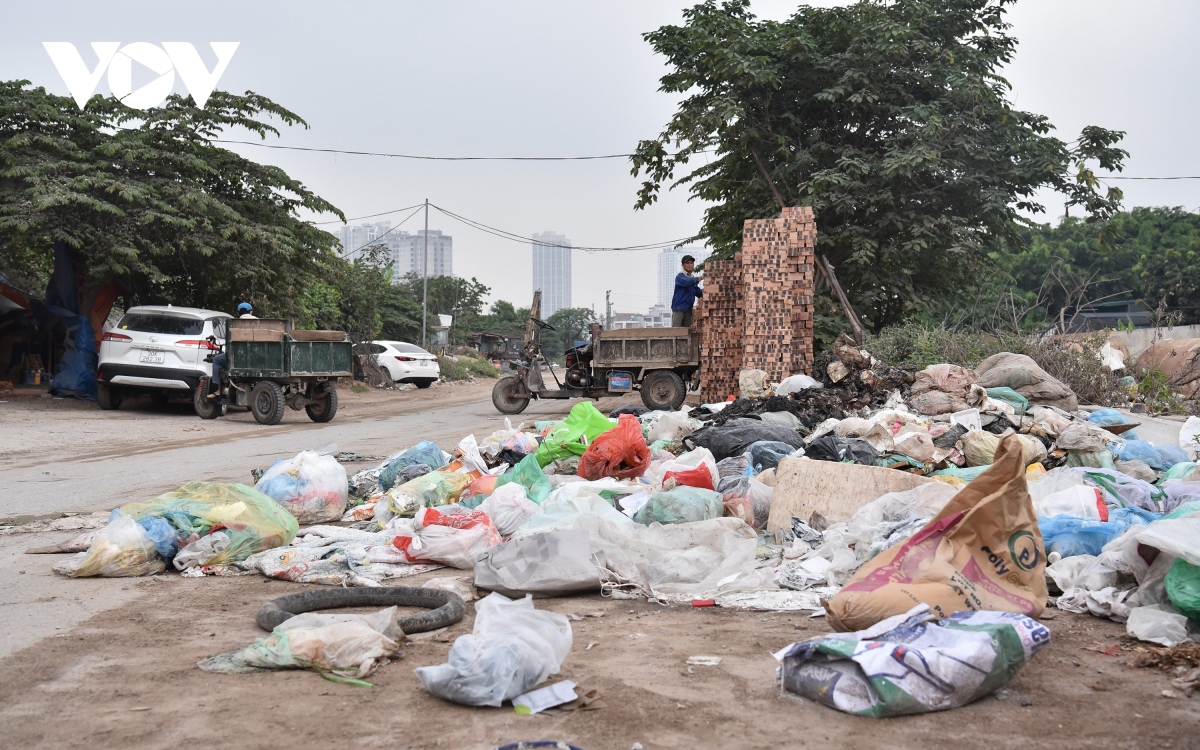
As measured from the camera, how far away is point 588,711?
106 inches

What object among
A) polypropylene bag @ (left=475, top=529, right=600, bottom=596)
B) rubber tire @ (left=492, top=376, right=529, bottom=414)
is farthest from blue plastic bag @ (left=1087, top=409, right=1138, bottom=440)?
rubber tire @ (left=492, top=376, right=529, bottom=414)

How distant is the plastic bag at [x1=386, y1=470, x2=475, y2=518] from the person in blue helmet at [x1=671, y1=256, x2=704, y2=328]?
7.55m

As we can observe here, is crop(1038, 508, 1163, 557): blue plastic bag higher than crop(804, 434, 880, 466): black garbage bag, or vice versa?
crop(804, 434, 880, 466): black garbage bag

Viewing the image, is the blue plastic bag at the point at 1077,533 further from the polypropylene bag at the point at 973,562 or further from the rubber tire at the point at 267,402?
the rubber tire at the point at 267,402

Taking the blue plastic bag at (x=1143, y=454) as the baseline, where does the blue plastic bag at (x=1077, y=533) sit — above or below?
below

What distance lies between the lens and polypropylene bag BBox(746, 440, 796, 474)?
21.3 ft

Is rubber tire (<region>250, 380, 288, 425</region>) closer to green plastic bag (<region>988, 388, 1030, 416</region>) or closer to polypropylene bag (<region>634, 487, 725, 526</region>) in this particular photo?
polypropylene bag (<region>634, 487, 725, 526</region>)

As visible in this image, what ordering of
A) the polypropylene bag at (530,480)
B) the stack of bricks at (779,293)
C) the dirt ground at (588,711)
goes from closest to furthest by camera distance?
the dirt ground at (588,711), the polypropylene bag at (530,480), the stack of bricks at (779,293)

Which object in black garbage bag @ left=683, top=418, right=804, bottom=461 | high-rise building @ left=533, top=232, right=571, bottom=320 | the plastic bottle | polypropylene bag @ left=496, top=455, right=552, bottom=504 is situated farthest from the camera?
high-rise building @ left=533, top=232, right=571, bottom=320

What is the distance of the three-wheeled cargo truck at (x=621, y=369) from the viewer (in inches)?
526

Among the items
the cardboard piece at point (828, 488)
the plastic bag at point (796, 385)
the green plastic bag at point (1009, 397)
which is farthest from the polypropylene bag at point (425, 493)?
the green plastic bag at point (1009, 397)

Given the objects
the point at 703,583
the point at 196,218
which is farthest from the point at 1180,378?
the point at 196,218

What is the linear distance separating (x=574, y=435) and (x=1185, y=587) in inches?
189

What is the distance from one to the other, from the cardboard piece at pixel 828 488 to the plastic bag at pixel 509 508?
146 centimetres
